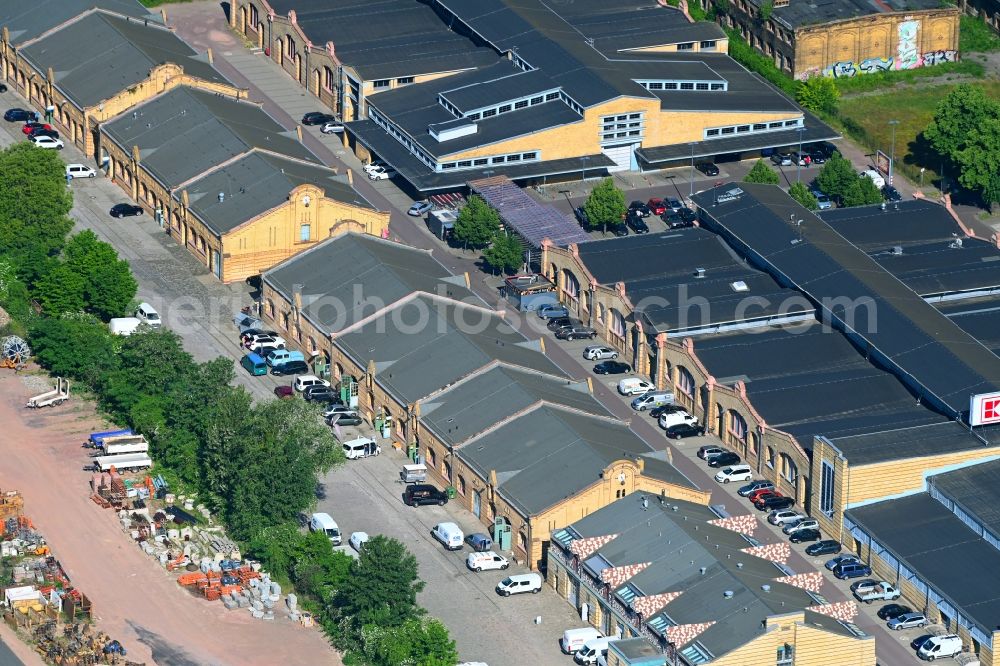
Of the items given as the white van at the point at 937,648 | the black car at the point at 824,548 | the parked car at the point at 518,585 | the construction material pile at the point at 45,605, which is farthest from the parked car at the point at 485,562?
the white van at the point at 937,648

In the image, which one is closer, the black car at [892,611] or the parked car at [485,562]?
the black car at [892,611]

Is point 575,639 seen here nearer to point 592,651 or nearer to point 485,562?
point 592,651

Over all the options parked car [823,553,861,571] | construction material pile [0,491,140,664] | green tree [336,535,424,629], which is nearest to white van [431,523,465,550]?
green tree [336,535,424,629]

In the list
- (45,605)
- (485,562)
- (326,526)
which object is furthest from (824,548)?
(45,605)

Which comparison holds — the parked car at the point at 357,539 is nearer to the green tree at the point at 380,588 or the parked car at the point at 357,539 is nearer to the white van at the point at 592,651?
the green tree at the point at 380,588

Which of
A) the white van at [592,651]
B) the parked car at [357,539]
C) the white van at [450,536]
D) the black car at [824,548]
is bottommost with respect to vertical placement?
the black car at [824,548]

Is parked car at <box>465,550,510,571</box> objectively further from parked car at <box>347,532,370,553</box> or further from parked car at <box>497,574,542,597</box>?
parked car at <box>347,532,370,553</box>
